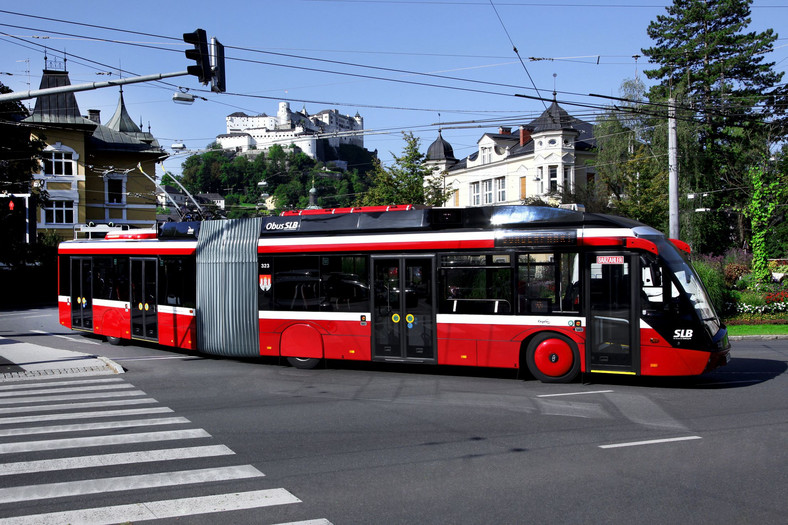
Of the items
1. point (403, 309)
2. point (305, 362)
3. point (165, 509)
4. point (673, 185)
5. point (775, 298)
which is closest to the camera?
point (165, 509)

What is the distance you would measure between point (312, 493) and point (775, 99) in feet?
153

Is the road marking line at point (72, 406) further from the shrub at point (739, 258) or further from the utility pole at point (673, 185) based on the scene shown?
the shrub at point (739, 258)

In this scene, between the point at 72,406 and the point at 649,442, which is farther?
the point at 72,406

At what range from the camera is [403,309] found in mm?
13312

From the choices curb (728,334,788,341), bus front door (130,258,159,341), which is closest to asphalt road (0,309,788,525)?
bus front door (130,258,159,341)

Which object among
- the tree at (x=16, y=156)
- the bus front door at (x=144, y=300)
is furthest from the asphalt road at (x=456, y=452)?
the tree at (x=16, y=156)

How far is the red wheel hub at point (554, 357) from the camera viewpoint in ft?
39.5

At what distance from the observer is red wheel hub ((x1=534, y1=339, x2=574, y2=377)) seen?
39.5ft

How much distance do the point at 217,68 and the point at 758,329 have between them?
59.0ft

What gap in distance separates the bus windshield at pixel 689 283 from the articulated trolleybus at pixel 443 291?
0.03m

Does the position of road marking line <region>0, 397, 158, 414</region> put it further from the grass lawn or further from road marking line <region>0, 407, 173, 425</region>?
the grass lawn

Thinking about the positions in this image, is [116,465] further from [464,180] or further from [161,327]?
[464,180]

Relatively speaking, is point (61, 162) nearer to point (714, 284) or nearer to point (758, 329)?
point (714, 284)

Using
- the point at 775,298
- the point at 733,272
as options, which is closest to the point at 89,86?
the point at 775,298
